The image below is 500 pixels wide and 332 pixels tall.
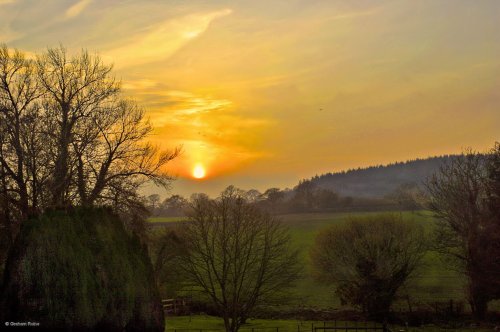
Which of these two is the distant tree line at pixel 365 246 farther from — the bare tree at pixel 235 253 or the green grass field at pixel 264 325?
the green grass field at pixel 264 325

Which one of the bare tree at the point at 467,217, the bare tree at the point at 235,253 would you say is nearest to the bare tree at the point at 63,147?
the bare tree at the point at 235,253

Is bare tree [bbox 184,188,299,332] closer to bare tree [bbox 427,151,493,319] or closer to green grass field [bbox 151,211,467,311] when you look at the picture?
green grass field [bbox 151,211,467,311]

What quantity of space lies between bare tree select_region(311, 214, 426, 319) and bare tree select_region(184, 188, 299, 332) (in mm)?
12720

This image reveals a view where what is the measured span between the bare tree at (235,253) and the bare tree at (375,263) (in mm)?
12720

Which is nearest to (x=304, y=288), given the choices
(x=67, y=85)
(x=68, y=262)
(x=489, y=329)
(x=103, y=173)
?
(x=489, y=329)

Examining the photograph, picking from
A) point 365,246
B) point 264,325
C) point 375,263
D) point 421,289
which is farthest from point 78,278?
point 421,289

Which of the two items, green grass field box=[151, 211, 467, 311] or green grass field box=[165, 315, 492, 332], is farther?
green grass field box=[151, 211, 467, 311]

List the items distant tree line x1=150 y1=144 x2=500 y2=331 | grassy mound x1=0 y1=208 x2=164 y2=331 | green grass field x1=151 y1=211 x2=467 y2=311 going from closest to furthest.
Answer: grassy mound x1=0 y1=208 x2=164 y2=331 < distant tree line x1=150 y1=144 x2=500 y2=331 < green grass field x1=151 y1=211 x2=467 y2=311

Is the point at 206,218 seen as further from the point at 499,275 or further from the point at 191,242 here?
the point at 499,275

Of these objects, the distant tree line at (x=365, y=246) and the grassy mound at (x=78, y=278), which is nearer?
the grassy mound at (x=78, y=278)

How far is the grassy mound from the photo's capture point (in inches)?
735

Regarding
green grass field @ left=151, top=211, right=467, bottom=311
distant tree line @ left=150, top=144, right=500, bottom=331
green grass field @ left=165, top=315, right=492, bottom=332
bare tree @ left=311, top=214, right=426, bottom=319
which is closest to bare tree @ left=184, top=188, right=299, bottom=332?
distant tree line @ left=150, top=144, right=500, bottom=331

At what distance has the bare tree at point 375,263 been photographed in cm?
4353

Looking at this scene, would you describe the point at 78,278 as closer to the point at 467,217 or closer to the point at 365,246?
the point at 365,246
